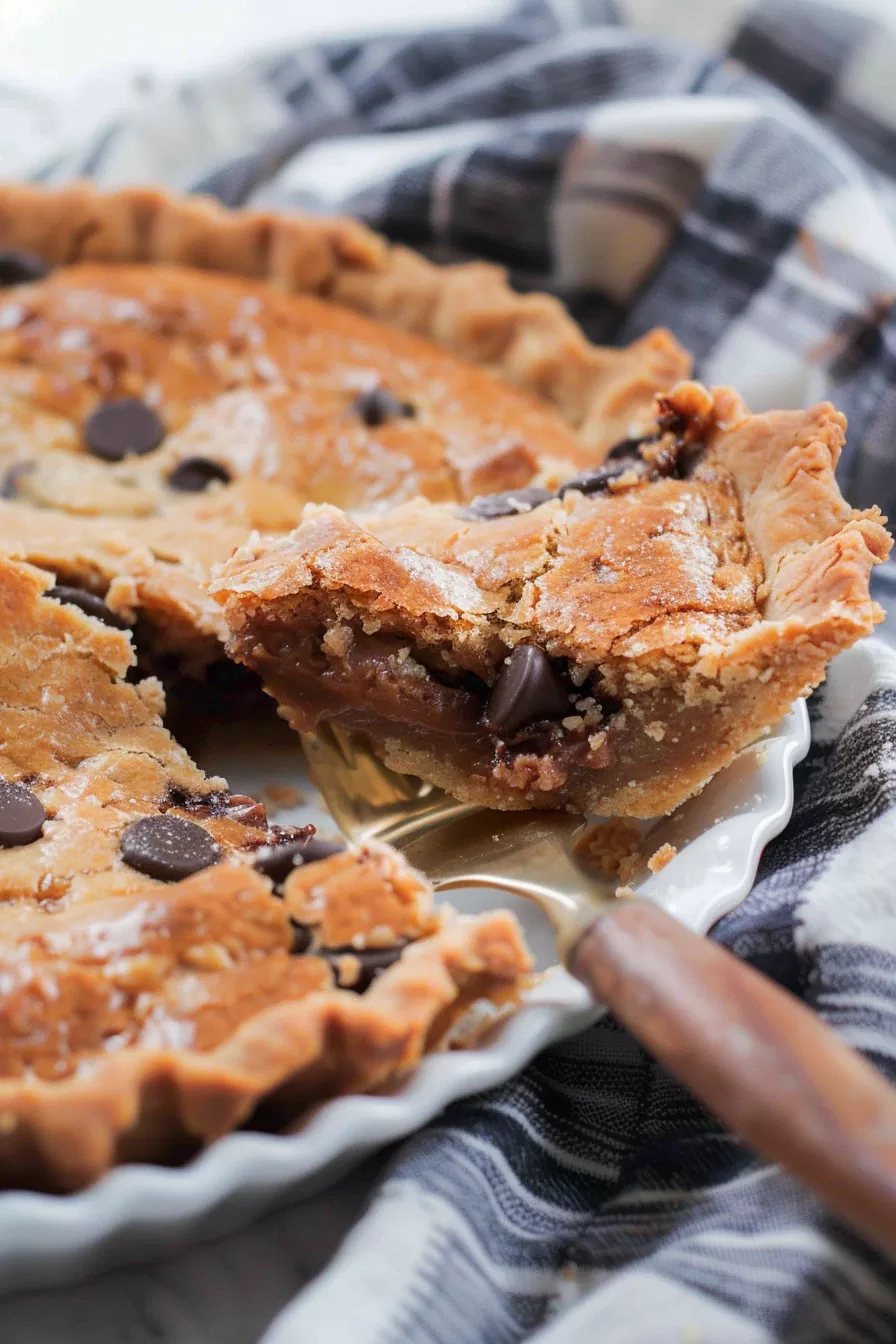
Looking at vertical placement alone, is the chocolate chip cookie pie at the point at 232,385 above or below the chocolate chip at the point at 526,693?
below

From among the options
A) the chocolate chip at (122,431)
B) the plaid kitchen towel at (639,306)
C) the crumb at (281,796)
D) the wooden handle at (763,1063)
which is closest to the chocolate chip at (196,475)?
the chocolate chip at (122,431)

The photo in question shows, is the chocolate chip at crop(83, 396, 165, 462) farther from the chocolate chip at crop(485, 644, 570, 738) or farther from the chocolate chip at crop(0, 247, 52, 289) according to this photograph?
the chocolate chip at crop(485, 644, 570, 738)

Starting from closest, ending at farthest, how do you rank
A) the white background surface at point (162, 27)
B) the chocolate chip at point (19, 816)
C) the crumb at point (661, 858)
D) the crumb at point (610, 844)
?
the chocolate chip at point (19, 816) < the crumb at point (661, 858) < the crumb at point (610, 844) < the white background surface at point (162, 27)

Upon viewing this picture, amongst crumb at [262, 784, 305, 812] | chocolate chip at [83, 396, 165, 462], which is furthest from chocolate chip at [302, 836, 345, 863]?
chocolate chip at [83, 396, 165, 462]

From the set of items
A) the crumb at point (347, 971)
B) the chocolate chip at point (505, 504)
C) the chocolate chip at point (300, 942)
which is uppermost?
the chocolate chip at point (505, 504)

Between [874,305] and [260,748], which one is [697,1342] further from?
[874,305]

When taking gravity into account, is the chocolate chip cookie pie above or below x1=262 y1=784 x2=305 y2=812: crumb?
above

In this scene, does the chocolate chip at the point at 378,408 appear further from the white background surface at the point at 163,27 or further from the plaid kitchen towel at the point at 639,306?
the white background surface at the point at 163,27
